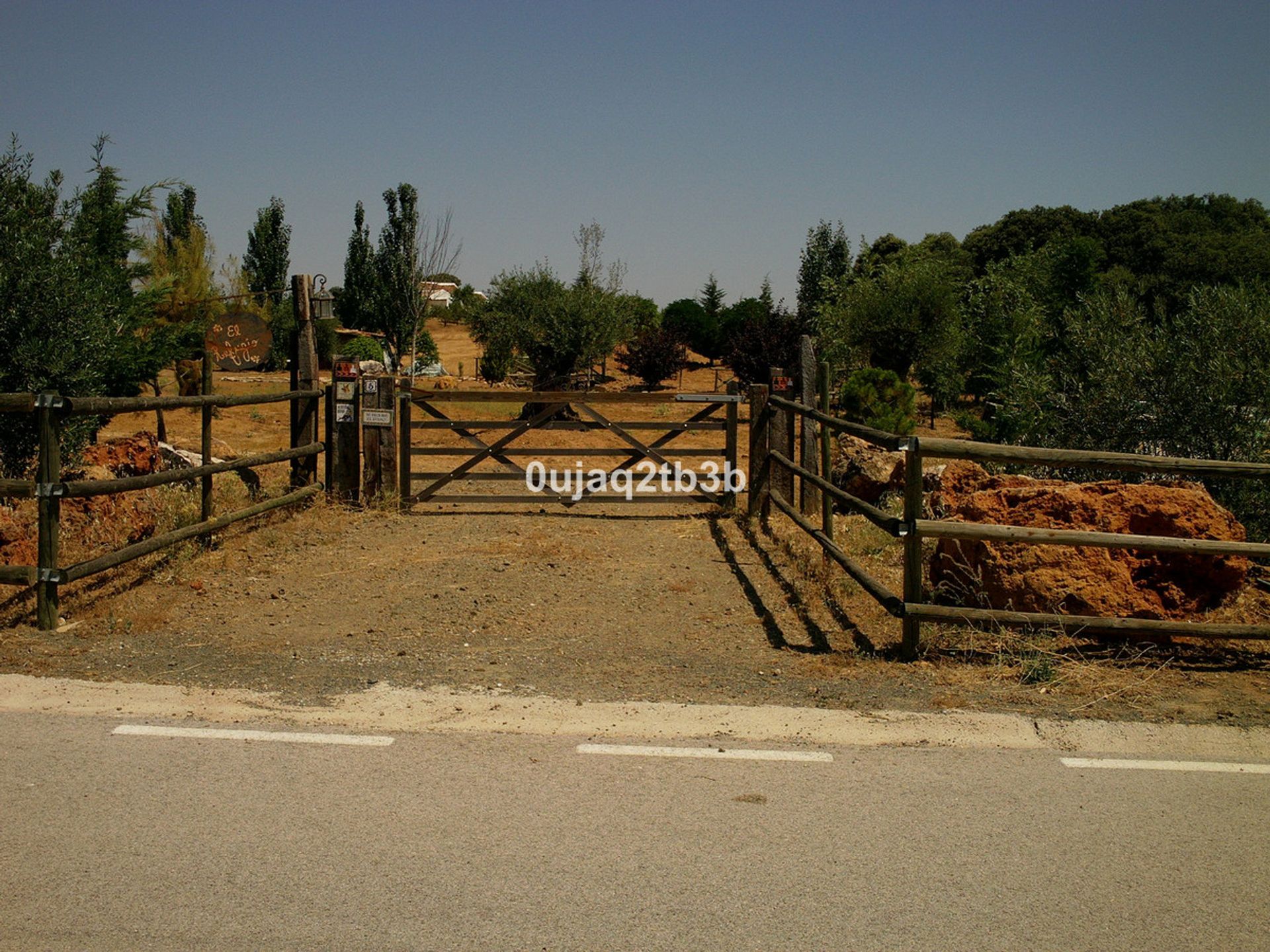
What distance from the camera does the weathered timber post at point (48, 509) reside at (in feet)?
21.9

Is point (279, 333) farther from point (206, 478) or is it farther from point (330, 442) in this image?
point (206, 478)

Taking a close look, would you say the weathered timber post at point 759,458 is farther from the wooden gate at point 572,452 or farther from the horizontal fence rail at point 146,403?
the horizontal fence rail at point 146,403

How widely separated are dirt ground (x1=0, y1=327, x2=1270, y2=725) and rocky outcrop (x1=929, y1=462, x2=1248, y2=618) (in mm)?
340

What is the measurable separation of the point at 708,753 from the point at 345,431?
802 cm

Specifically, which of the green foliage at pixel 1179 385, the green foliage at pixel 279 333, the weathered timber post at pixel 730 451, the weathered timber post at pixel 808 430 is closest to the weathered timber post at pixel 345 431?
the weathered timber post at pixel 730 451

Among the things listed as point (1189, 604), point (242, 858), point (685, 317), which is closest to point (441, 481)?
point (1189, 604)

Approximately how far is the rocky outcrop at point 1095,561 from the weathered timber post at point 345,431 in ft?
22.4

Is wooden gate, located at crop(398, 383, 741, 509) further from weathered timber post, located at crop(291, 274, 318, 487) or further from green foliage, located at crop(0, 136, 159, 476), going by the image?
green foliage, located at crop(0, 136, 159, 476)

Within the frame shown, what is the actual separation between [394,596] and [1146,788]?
5248mm

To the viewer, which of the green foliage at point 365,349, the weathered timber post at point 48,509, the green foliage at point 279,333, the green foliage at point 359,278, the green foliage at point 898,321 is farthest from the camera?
the green foliage at point 359,278

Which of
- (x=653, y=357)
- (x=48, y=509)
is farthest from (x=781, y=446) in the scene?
(x=653, y=357)

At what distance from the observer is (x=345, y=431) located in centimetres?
1192

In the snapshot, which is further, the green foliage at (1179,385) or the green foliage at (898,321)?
the green foliage at (898,321)

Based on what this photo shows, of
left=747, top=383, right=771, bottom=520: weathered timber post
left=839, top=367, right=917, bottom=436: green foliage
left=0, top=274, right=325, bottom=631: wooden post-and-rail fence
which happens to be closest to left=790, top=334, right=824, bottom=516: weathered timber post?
left=747, top=383, right=771, bottom=520: weathered timber post
